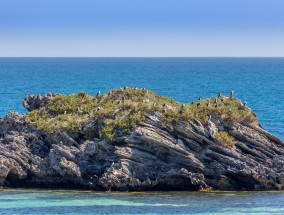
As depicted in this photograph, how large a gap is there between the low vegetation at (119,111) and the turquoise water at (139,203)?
5.71m

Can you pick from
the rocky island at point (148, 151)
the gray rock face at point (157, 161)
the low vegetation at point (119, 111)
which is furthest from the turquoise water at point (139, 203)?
the low vegetation at point (119, 111)

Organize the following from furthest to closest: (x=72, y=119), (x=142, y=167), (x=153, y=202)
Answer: (x=72, y=119) → (x=142, y=167) → (x=153, y=202)

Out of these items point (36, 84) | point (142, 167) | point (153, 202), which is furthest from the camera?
point (36, 84)

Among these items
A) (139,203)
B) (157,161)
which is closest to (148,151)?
(157,161)

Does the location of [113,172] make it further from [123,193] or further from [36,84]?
[36,84]

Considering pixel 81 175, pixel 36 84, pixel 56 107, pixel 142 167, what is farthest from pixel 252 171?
pixel 36 84

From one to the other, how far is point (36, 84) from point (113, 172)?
123m

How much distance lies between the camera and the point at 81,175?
54188mm

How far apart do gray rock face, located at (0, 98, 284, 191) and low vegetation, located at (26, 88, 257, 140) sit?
72cm

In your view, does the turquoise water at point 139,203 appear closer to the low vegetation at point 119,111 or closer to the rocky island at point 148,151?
the rocky island at point 148,151

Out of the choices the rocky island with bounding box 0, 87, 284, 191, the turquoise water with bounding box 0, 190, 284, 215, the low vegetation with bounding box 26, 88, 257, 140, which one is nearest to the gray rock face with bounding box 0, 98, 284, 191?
the rocky island with bounding box 0, 87, 284, 191

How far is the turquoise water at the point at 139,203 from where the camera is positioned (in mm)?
47875

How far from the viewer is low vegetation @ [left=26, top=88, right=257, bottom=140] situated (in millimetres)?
56000

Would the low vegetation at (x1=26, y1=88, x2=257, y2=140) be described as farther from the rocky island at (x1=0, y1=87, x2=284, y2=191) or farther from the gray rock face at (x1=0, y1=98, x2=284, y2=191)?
the gray rock face at (x1=0, y1=98, x2=284, y2=191)
